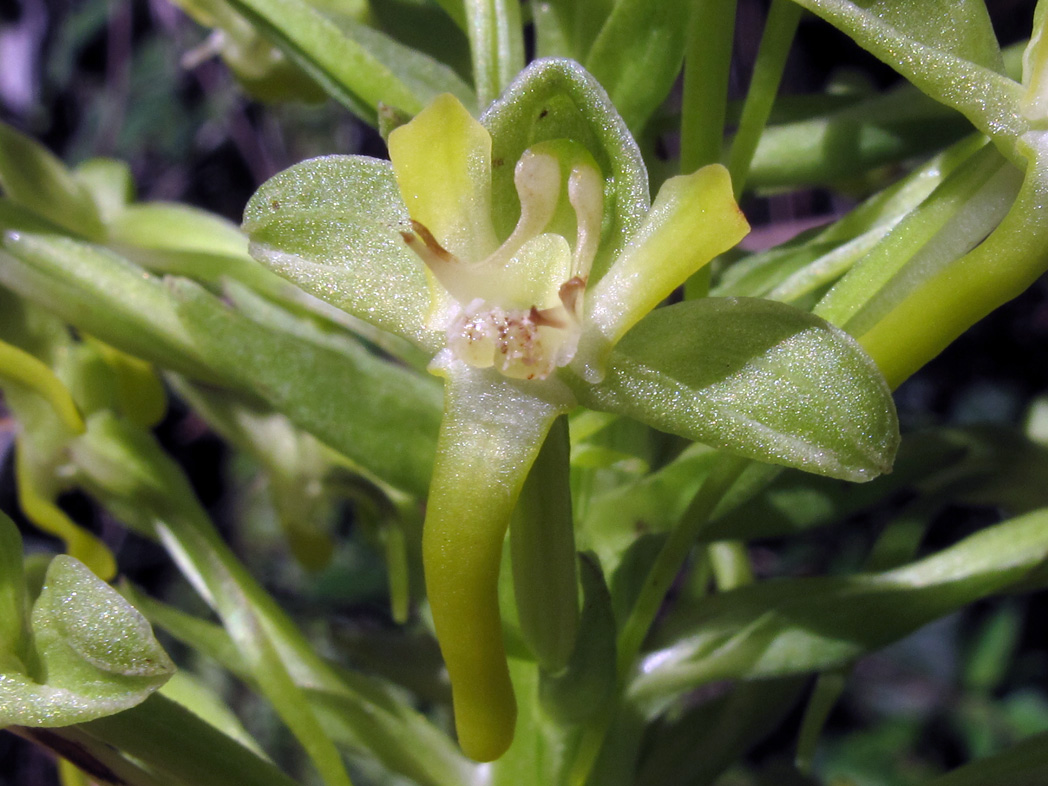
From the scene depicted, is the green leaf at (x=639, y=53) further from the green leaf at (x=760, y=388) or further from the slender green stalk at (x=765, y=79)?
the green leaf at (x=760, y=388)

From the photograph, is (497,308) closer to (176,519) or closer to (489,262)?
(489,262)

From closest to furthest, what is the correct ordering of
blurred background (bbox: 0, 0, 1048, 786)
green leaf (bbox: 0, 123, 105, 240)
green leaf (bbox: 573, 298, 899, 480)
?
green leaf (bbox: 573, 298, 899, 480), green leaf (bbox: 0, 123, 105, 240), blurred background (bbox: 0, 0, 1048, 786)

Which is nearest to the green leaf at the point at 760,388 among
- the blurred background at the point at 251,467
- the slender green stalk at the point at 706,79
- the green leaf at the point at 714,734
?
the slender green stalk at the point at 706,79

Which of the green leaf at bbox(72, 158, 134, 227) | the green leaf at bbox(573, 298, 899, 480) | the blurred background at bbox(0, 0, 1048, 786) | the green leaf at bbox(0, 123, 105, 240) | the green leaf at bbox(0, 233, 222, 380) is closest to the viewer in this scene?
the green leaf at bbox(573, 298, 899, 480)

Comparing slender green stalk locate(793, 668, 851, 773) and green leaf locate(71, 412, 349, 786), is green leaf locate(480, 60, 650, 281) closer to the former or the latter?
green leaf locate(71, 412, 349, 786)

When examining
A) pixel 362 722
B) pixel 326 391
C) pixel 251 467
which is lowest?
pixel 251 467

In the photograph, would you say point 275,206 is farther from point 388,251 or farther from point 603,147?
point 603,147

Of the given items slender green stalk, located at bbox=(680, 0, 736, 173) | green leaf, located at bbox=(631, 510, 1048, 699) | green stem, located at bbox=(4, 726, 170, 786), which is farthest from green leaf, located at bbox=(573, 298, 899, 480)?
green stem, located at bbox=(4, 726, 170, 786)

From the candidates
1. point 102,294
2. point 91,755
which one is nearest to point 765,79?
point 102,294
